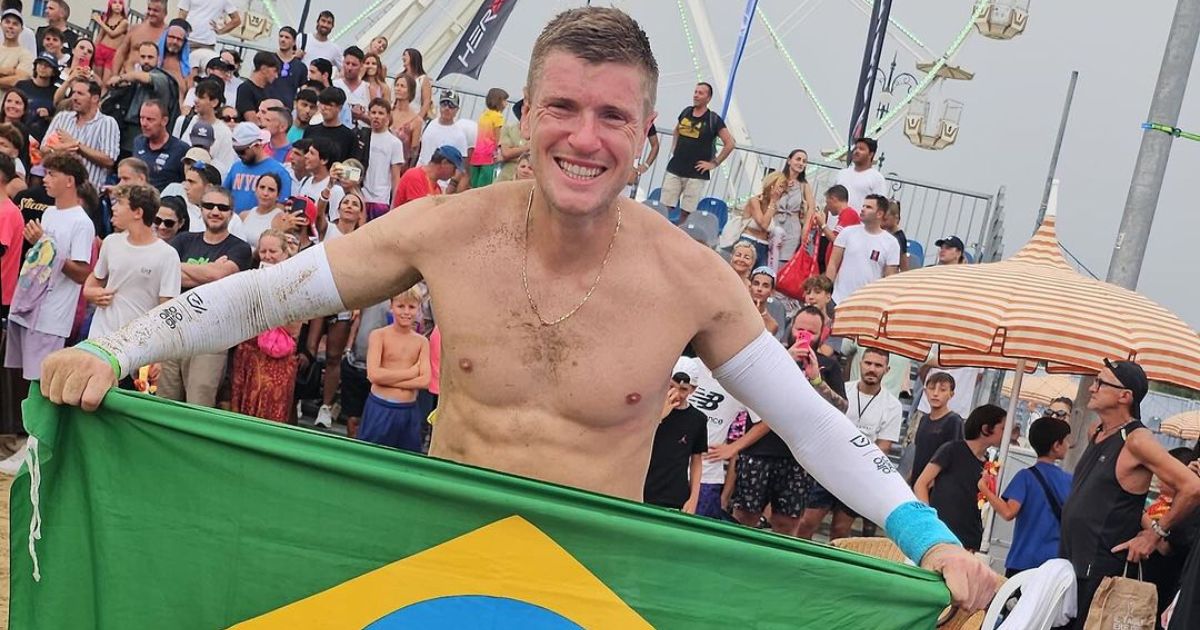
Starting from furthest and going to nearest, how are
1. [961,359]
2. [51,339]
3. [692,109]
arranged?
[692,109], [961,359], [51,339]

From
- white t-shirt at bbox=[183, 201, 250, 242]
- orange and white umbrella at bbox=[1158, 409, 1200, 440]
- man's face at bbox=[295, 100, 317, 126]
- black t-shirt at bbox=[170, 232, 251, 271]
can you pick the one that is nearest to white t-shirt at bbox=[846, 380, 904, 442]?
black t-shirt at bbox=[170, 232, 251, 271]

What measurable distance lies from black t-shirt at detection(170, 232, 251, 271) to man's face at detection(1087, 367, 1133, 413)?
5460 millimetres

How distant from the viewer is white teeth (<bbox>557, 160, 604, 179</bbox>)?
347cm

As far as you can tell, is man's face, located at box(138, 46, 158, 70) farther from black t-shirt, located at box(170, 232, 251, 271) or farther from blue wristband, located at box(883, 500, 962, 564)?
blue wristband, located at box(883, 500, 962, 564)

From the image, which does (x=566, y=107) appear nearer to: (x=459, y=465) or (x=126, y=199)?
(x=459, y=465)

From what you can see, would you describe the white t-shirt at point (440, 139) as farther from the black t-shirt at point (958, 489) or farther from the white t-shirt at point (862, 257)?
the black t-shirt at point (958, 489)

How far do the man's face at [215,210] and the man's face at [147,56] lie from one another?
5.13 meters

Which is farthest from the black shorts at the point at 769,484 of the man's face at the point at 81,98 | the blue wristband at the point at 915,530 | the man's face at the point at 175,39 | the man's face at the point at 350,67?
the man's face at the point at 175,39

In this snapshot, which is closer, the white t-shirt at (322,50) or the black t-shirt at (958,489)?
the black t-shirt at (958,489)

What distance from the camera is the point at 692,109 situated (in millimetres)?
15344

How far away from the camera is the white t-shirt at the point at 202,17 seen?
17578 millimetres

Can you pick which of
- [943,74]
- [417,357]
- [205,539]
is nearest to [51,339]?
[417,357]

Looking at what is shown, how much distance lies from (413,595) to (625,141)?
1.13m

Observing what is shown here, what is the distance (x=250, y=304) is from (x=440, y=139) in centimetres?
1169
